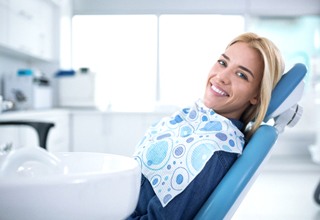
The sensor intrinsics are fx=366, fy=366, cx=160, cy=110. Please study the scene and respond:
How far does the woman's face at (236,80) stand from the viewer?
1.08 meters

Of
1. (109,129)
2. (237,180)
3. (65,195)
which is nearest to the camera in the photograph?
(65,195)

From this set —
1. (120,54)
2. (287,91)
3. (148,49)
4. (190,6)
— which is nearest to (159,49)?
(148,49)

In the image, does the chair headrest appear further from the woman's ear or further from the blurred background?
the blurred background

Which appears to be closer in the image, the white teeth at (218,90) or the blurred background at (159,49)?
the white teeth at (218,90)

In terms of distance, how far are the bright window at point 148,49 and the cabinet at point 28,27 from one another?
606 millimetres

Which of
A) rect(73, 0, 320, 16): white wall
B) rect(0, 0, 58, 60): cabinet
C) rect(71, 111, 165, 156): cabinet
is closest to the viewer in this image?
rect(0, 0, 58, 60): cabinet

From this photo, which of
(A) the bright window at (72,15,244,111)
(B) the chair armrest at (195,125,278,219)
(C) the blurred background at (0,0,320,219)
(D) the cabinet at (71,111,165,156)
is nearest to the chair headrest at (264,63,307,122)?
(B) the chair armrest at (195,125,278,219)

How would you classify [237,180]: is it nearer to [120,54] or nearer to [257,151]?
[257,151]

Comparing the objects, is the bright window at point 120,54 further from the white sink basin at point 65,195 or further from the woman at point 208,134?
the white sink basin at point 65,195

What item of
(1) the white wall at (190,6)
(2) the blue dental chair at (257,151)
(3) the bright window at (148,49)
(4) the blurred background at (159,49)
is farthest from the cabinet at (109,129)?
(2) the blue dental chair at (257,151)

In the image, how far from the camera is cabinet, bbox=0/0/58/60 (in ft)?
9.52

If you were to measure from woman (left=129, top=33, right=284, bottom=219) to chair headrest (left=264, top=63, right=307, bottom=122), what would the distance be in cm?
3

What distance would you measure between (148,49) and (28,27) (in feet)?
5.14

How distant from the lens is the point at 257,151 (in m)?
0.94
